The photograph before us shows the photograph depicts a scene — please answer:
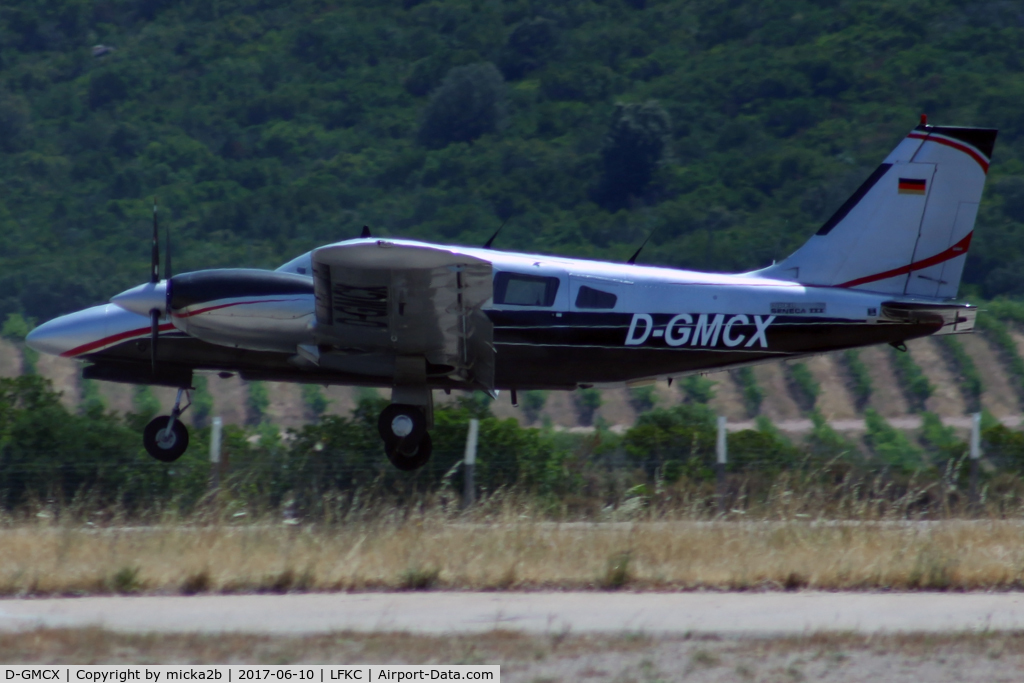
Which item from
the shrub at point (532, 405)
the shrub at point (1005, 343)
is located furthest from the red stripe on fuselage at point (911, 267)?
the shrub at point (1005, 343)

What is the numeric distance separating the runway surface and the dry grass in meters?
0.31

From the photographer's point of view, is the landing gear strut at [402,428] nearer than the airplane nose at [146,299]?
No

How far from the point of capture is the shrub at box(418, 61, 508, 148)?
208ft

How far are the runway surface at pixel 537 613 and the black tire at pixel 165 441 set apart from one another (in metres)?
3.16

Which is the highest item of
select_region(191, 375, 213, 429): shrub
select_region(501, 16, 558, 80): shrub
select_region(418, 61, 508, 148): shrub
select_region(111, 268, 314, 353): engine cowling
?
select_region(501, 16, 558, 80): shrub

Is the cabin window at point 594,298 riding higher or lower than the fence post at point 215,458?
higher

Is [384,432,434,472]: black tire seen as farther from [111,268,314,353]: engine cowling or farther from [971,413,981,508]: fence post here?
[971,413,981,508]: fence post

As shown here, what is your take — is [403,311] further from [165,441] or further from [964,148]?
[964,148]

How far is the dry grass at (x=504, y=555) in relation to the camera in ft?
38.4

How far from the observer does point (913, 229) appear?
47.6 ft

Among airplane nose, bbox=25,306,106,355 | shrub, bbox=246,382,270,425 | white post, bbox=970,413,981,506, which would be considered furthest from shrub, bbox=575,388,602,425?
airplane nose, bbox=25,306,106,355
